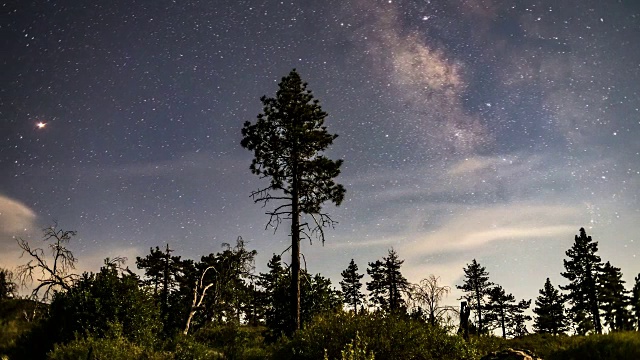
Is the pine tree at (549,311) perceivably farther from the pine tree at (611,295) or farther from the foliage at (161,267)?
the foliage at (161,267)

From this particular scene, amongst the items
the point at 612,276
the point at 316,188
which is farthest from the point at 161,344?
the point at 612,276

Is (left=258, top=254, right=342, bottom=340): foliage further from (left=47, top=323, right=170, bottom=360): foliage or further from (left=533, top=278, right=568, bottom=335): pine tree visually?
(left=533, top=278, right=568, bottom=335): pine tree

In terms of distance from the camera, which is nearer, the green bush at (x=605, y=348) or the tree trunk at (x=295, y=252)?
the green bush at (x=605, y=348)

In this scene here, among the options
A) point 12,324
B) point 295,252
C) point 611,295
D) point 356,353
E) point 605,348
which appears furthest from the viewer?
point 611,295

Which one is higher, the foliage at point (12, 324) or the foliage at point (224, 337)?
the foliage at point (12, 324)

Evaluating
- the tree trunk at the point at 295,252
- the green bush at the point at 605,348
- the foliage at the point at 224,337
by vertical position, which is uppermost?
the tree trunk at the point at 295,252

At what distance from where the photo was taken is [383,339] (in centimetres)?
1148

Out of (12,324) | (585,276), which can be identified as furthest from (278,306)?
(585,276)

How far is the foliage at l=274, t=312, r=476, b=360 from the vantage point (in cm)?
1147

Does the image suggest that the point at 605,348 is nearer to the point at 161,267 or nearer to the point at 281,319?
the point at 281,319

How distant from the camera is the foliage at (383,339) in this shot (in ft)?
37.6

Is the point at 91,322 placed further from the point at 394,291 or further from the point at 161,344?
the point at 394,291

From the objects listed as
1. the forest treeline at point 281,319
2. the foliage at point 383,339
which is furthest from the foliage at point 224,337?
the foliage at point 383,339

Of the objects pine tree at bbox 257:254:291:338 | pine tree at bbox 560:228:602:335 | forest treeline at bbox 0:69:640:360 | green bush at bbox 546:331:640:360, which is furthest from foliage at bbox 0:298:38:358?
pine tree at bbox 560:228:602:335
